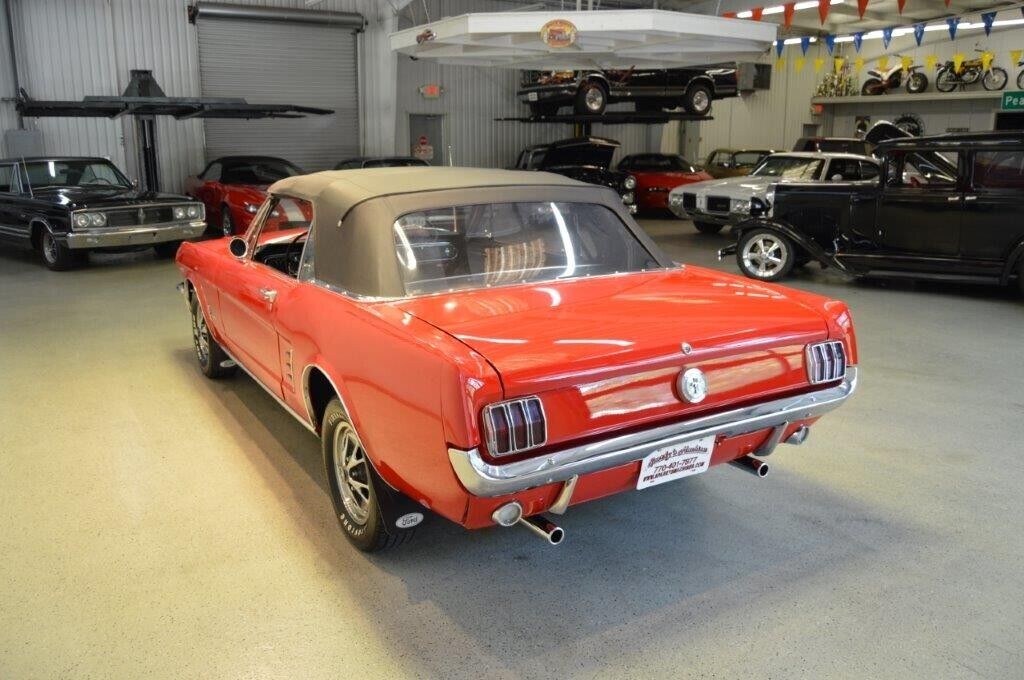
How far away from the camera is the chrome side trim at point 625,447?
2.32m

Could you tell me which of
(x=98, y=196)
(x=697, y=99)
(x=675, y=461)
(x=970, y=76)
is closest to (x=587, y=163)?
(x=697, y=99)

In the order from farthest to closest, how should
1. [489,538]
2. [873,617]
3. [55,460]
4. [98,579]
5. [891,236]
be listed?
[891,236], [55,460], [489,538], [98,579], [873,617]

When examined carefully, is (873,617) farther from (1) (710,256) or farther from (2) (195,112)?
(2) (195,112)

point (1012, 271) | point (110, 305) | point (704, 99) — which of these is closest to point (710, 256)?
point (1012, 271)

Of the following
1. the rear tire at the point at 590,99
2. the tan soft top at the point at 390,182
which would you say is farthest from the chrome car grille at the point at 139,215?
the rear tire at the point at 590,99

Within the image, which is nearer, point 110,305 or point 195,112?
point 110,305

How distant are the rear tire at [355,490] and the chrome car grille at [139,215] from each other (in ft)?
26.1

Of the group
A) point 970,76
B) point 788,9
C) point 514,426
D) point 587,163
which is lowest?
point 514,426

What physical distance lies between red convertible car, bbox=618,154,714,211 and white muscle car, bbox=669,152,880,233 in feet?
12.0

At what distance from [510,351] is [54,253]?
989cm

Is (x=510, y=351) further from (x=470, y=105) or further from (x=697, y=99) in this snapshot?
(x=470, y=105)

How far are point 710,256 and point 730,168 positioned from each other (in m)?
7.69

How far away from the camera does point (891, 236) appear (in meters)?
8.61

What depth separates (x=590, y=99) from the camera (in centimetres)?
1573
